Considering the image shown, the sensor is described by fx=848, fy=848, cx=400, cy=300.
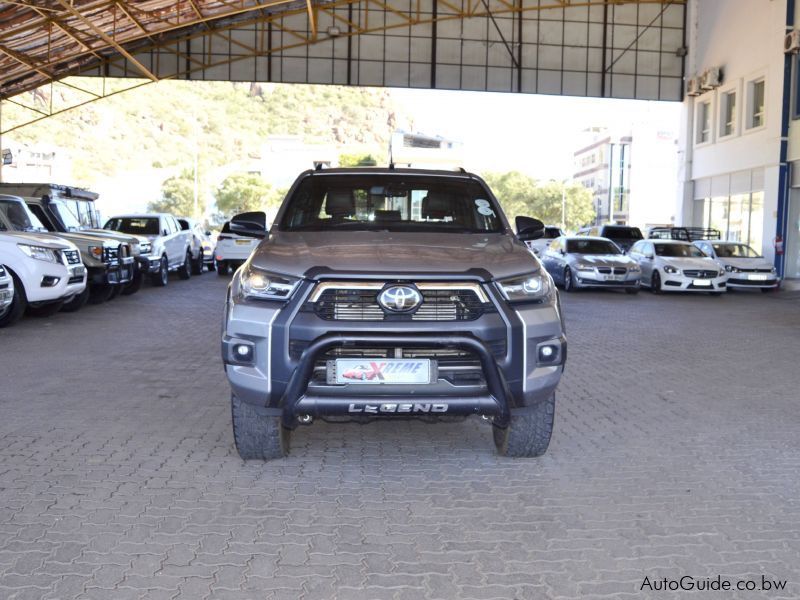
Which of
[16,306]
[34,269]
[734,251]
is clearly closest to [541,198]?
[734,251]

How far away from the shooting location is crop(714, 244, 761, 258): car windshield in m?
23.4

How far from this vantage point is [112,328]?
12.3 meters

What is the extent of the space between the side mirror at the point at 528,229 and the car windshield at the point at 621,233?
73.3 ft

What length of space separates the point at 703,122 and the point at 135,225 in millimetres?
21914

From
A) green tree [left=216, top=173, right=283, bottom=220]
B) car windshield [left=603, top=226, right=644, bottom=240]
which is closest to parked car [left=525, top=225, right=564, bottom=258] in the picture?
car windshield [left=603, top=226, right=644, bottom=240]

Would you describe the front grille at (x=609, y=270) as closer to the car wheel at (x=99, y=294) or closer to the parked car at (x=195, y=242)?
the car wheel at (x=99, y=294)

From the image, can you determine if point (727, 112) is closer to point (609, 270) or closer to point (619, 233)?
point (619, 233)

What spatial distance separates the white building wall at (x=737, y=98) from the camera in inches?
1025

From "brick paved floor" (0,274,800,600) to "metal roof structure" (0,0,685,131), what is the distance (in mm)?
21827

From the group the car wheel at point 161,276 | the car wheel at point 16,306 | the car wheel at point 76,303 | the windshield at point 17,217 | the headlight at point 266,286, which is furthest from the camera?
the car wheel at point 161,276

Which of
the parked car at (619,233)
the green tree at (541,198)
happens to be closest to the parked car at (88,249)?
the parked car at (619,233)

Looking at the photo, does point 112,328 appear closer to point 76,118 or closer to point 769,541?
point 769,541

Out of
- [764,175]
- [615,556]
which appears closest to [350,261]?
[615,556]

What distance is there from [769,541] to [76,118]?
112 m
